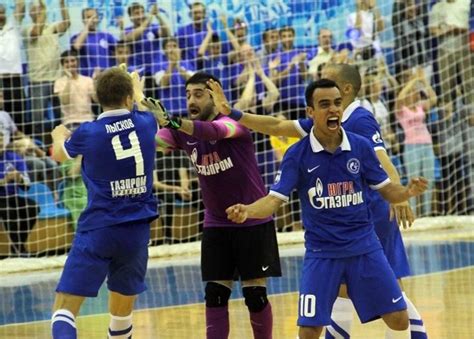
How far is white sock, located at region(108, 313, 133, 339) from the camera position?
26.1ft

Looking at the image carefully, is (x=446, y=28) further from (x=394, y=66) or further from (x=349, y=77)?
(x=349, y=77)

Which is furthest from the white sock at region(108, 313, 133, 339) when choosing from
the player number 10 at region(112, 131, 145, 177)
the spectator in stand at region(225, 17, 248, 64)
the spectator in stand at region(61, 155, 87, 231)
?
the spectator in stand at region(225, 17, 248, 64)

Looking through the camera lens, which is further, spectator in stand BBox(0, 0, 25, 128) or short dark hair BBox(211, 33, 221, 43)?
short dark hair BBox(211, 33, 221, 43)

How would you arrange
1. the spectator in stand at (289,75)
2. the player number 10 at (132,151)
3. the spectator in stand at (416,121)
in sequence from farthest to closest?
the spectator in stand at (416,121) < the spectator in stand at (289,75) < the player number 10 at (132,151)

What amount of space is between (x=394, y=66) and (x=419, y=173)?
167cm

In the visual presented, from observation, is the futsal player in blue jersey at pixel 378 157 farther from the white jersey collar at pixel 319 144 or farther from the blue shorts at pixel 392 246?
the white jersey collar at pixel 319 144

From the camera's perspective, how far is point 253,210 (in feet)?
22.5

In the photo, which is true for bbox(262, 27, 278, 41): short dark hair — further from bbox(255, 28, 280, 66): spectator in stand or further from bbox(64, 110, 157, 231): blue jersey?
bbox(64, 110, 157, 231): blue jersey

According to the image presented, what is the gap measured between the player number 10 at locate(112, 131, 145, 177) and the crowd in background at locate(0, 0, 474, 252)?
6948mm

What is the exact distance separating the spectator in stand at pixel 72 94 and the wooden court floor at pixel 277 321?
4.38m

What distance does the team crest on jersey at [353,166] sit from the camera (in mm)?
7102

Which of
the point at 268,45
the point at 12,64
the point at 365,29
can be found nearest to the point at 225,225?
the point at 12,64

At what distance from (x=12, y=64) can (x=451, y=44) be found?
7.02 meters

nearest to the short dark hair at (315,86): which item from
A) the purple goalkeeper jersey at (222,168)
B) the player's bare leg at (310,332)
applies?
the purple goalkeeper jersey at (222,168)
